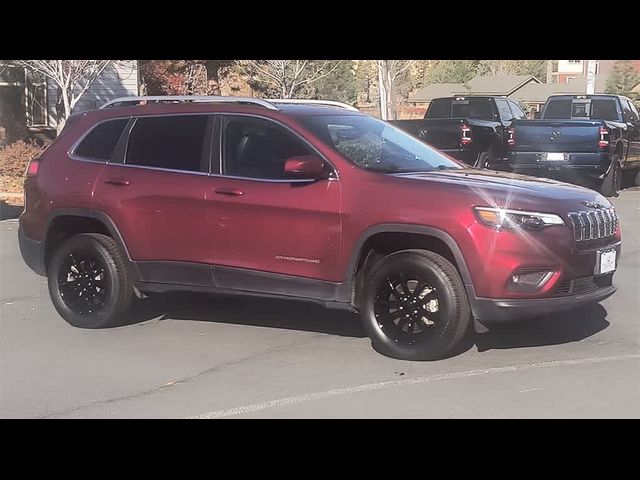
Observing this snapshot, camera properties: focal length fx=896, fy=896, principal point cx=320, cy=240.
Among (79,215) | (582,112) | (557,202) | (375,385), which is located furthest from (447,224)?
(582,112)

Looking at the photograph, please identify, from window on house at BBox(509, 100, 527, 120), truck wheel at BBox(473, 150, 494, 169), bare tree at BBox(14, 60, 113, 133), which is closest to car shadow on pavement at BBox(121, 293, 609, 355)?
truck wheel at BBox(473, 150, 494, 169)

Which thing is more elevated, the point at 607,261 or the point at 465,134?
the point at 465,134

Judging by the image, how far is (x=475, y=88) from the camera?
55.4 meters

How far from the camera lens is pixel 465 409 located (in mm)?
5277

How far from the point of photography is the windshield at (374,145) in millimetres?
6754

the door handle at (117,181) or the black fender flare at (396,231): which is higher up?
the door handle at (117,181)

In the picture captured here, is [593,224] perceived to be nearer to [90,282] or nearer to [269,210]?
[269,210]

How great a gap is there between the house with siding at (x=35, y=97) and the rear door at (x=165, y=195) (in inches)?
612

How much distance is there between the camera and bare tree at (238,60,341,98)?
1144 inches

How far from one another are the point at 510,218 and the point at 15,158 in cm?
1629

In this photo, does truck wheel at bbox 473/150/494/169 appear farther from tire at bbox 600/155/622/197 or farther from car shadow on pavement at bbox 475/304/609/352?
car shadow on pavement at bbox 475/304/609/352

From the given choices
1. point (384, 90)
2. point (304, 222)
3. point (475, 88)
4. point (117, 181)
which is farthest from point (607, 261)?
point (475, 88)

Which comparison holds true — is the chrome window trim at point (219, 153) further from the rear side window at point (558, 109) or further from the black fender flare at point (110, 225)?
the rear side window at point (558, 109)

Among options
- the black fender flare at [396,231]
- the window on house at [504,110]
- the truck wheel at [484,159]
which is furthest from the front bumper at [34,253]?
the window on house at [504,110]
